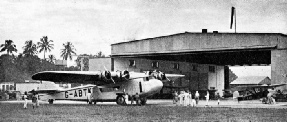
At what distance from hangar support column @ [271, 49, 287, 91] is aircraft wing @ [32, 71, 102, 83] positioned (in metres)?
15.2

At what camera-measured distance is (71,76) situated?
26.5m

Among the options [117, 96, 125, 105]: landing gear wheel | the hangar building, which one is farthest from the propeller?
the hangar building

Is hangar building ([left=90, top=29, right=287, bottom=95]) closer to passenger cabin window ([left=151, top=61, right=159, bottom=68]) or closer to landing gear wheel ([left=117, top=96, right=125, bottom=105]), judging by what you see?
passenger cabin window ([left=151, top=61, right=159, bottom=68])

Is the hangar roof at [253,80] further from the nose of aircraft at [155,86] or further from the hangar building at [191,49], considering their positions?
the nose of aircraft at [155,86]

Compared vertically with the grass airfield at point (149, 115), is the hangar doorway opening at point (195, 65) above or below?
above

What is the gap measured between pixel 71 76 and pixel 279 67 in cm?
1753

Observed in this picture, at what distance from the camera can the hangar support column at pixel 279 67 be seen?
32.0 meters

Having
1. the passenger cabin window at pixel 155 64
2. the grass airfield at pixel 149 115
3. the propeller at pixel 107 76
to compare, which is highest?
the passenger cabin window at pixel 155 64

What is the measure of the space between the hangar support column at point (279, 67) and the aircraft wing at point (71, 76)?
15227mm

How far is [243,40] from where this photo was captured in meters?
33.8

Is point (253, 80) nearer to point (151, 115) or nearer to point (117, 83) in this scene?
point (117, 83)

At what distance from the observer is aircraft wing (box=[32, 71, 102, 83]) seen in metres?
25.0

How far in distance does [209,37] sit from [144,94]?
10.9 meters

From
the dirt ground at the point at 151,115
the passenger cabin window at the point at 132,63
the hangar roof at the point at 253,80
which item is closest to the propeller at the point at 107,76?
the dirt ground at the point at 151,115
